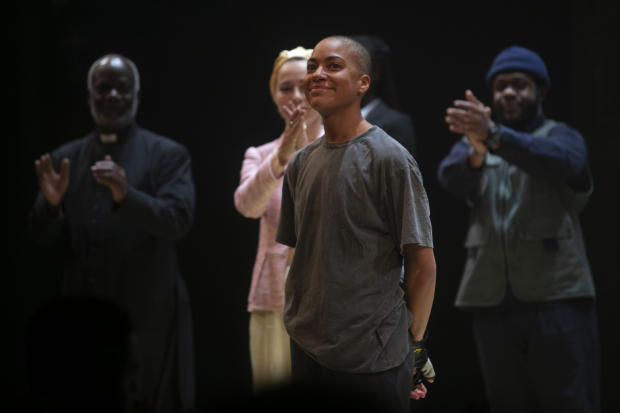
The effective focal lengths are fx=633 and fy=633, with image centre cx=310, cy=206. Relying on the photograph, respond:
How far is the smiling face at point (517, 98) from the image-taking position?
3.32 m

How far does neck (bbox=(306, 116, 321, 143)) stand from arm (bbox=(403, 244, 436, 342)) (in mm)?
872

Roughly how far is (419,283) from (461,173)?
1.61m

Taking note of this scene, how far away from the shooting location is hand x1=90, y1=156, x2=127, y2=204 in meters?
3.12

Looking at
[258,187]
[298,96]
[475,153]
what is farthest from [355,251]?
[475,153]

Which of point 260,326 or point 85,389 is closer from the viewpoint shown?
point 85,389

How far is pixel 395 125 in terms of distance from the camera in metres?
2.91

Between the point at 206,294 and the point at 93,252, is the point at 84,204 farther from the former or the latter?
the point at 206,294

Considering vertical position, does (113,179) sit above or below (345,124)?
below

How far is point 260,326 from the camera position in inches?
102

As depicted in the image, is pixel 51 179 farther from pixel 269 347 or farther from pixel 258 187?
pixel 269 347

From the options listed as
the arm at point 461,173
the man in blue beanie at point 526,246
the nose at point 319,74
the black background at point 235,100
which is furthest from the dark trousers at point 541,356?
the nose at point 319,74

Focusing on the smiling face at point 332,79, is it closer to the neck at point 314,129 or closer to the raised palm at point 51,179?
the neck at point 314,129

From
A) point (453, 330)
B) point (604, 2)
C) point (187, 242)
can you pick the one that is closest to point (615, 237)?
point (453, 330)

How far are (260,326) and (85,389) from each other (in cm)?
123
